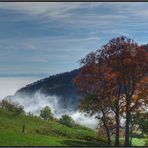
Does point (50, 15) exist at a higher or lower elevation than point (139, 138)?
higher

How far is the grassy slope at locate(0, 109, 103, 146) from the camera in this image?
56500 mm

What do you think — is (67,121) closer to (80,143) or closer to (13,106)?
(80,143)

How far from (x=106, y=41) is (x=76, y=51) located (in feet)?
4.33

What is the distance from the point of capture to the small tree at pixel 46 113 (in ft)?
187

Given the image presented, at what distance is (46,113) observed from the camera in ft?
188

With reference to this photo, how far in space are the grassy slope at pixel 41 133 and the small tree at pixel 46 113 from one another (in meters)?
0.48

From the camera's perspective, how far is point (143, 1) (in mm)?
55781

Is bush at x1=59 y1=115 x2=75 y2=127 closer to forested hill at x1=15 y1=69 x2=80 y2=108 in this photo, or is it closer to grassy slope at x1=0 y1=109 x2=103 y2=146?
grassy slope at x1=0 y1=109 x2=103 y2=146

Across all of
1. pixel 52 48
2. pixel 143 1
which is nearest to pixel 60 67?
pixel 52 48

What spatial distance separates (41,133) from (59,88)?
7.68ft

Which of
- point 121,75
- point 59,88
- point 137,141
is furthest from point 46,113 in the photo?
point 137,141

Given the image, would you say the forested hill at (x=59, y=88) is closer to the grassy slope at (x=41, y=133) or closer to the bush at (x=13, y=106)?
the bush at (x=13, y=106)

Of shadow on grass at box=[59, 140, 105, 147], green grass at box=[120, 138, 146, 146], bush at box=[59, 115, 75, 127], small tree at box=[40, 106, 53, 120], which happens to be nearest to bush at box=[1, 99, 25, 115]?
small tree at box=[40, 106, 53, 120]

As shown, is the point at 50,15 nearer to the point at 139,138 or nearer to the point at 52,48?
the point at 52,48
